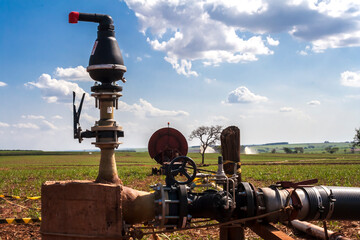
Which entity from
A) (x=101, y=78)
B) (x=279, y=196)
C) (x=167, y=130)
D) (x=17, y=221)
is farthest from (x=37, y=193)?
(x=279, y=196)

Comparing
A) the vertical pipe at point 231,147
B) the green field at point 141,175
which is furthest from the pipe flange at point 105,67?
the green field at point 141,175

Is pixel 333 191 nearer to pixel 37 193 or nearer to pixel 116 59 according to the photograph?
pixel 116 59

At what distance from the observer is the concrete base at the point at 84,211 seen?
414 cm

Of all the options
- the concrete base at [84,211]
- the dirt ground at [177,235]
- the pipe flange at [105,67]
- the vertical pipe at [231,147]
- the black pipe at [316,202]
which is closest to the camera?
the concrete base at [84,211]

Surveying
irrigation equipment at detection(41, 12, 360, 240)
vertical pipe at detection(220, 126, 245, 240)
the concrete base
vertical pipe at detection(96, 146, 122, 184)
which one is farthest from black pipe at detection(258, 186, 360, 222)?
vertical pipe at detection(96, 146, 122, 184)

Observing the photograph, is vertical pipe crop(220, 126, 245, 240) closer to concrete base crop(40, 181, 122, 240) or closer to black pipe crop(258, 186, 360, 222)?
black pipe crop(258, 186, 360, 222)

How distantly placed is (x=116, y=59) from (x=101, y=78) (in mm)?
337

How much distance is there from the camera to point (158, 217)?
4.32m

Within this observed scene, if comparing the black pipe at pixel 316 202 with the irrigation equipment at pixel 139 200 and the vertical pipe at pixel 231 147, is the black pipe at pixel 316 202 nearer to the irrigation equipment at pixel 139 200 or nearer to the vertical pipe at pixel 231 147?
Answer: the irrigation equipment at pixel 139 200

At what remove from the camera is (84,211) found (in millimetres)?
4168

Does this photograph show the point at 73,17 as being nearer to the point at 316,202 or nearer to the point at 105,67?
the point at 105,67

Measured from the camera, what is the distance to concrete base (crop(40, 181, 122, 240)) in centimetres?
414

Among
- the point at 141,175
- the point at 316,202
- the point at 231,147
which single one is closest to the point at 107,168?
the point at 231,147

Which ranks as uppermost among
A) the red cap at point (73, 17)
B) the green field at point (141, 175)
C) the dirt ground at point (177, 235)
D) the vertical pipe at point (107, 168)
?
the red cap at point (73, 17)
